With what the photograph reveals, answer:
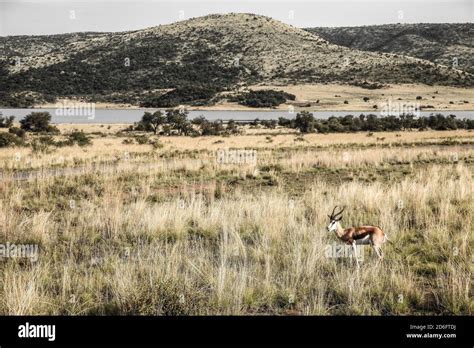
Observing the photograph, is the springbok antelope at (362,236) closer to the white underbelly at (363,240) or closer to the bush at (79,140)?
the white underbelly at (363,240)

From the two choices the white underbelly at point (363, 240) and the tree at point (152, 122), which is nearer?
the white underbelly at point (363, 240)

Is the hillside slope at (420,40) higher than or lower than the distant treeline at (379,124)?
higher

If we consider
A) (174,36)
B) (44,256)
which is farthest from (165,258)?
(174,36)

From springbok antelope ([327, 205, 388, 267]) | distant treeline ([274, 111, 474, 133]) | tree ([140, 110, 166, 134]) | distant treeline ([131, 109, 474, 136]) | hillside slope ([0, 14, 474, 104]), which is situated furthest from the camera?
hillside slope ([0, 14, 474, 104])

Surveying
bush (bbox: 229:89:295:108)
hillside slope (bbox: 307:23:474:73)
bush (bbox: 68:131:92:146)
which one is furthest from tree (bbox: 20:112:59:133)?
hillside slope (bbox: 307:23:474:73)

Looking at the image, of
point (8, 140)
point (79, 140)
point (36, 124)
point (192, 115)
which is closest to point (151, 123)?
point (36, 124)

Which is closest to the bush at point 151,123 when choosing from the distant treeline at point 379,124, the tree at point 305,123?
the tree at point 305,123

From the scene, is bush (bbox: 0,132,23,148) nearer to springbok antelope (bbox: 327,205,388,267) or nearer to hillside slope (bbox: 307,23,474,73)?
springbok antelope (bbox: 327,205,388,267)

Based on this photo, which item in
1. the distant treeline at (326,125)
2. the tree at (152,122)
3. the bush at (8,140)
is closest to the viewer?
the bush at (8,140)

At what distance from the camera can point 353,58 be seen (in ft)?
360

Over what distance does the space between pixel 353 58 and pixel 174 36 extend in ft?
161
